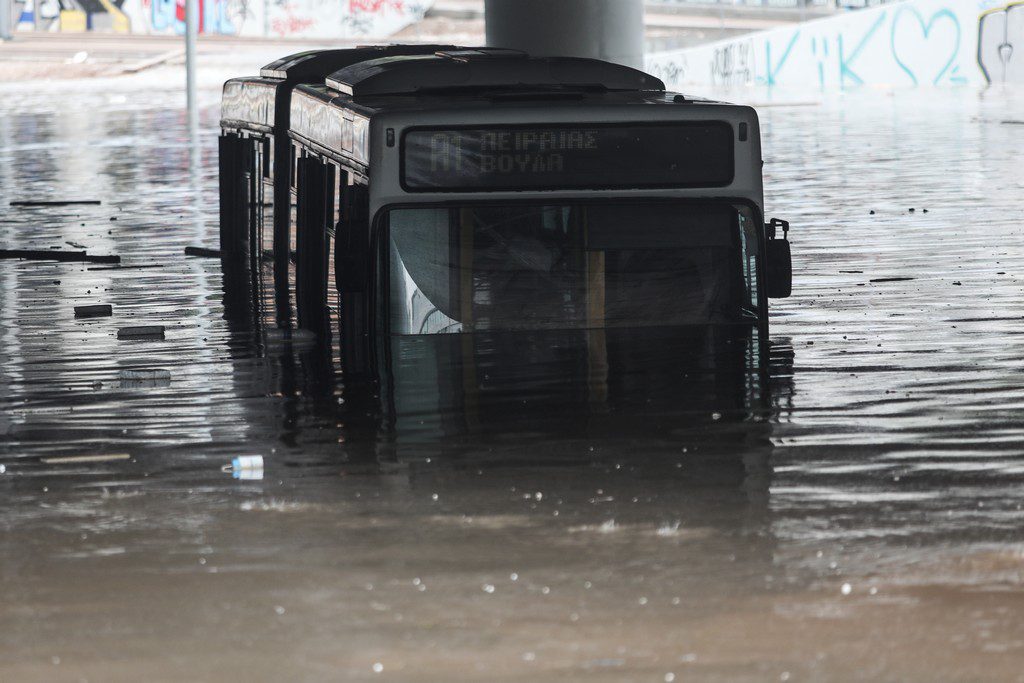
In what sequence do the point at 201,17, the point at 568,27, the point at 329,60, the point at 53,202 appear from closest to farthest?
the point at 329,60, the point at 53,202, the point at 568,27, the point at 201,17

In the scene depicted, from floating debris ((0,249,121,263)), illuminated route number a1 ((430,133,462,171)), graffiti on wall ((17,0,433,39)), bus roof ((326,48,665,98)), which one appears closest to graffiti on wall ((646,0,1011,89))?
graffiti on wall ((17,0,433,39))

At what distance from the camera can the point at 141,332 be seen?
1226 centimetres

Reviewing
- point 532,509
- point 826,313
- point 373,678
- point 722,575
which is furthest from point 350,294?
point 373,678

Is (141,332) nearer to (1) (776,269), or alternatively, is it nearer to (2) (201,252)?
(1) (776,269)

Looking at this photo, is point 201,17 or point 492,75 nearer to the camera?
point 492,75

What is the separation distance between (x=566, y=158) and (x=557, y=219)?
313mm

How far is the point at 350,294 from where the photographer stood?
11.3 meters

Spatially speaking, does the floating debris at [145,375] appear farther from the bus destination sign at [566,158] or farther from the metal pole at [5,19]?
the metal pole at [5,19]

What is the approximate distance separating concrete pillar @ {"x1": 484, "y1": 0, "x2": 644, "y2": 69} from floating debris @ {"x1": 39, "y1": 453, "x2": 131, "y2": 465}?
16827mm

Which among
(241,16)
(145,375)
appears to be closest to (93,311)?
(145,375)

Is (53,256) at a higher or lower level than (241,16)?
higher

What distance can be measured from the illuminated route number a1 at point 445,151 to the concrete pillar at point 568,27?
1496 centimetres

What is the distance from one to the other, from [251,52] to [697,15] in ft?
49.3

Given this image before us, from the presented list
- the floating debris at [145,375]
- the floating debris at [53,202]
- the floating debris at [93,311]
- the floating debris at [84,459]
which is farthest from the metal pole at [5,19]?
the floating debris at [84,459]
